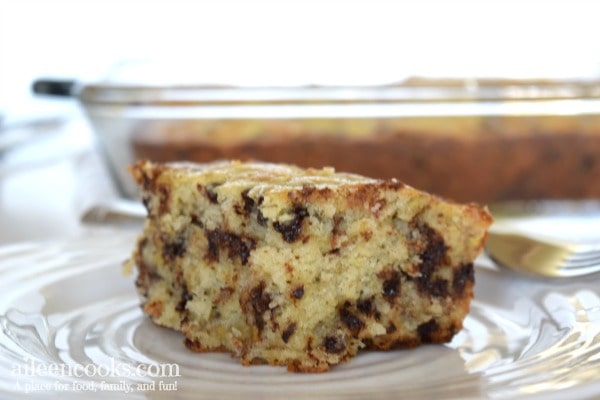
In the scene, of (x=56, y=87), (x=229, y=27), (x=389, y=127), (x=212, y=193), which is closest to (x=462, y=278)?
(x=212, y=193)

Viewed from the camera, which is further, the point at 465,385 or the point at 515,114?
the point at 515,114

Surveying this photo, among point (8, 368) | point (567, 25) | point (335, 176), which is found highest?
point (335, 176)

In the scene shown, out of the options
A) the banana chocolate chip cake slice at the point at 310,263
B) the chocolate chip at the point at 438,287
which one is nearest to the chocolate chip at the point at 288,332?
the banana chocolate chip cake slice at the point at 310,263

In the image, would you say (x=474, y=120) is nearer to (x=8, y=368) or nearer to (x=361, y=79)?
(x=361, y=79)

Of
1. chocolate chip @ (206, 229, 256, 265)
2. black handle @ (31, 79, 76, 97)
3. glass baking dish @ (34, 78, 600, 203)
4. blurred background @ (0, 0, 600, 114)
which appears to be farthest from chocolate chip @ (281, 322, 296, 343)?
blurred background @ (0, 0, 600, 114)

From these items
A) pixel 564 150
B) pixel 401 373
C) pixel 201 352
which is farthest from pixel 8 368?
pixel 564 150
